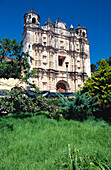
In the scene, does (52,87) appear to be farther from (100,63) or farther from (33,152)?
(33,152)

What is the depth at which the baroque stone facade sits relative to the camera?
17.7 meters

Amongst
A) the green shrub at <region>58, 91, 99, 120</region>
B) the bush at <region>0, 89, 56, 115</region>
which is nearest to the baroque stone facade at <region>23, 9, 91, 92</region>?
the bush at <region>0, 89, 56, 115</region>

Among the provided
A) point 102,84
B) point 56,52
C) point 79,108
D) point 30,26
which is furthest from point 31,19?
point 79,108

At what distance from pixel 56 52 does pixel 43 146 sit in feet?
59.7

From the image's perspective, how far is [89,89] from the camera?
5.59 metres

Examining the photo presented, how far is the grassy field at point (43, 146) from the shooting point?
2021 mm

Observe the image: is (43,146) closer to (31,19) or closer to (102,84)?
(102,84)

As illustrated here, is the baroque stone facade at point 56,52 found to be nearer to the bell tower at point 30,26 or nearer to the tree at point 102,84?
the bell tower at point 30,26

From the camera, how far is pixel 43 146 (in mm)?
2654

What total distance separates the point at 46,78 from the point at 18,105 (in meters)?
12.8

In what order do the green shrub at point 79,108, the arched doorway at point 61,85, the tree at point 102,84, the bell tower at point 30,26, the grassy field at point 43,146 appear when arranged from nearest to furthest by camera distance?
the grassy field at point 43,146 < the green shrub at point 79,108 < the tree at point 102,84 < the bell tower at point 30,26 < the arched doorway at point 61,85

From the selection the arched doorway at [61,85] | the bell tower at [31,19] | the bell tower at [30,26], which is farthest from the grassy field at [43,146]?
the bell tower at [31,19]

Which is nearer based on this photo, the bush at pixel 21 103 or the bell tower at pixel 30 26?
the bush at pixel 21 103

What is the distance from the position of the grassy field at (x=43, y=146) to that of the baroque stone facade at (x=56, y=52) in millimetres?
13219
